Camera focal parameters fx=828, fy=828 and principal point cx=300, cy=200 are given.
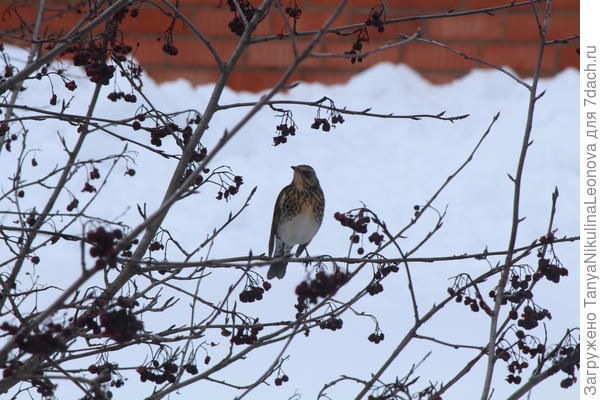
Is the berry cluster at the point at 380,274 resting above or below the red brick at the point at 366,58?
below

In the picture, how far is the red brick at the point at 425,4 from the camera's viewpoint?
530 centimetres

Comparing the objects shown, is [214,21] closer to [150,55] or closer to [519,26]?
[150,55]

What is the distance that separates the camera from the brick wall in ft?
17.2

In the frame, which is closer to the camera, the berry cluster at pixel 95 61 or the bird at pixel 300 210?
the berry cluster at pixel 95 61

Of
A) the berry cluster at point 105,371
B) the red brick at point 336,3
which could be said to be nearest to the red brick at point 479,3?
the red brick at point 336,3

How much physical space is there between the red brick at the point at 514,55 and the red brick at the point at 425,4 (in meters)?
0.37

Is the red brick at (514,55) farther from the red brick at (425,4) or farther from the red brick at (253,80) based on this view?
the red brick at (253,80)

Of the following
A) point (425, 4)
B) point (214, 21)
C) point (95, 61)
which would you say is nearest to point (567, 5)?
point (425, 4)

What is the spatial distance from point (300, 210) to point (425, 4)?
2354 millimetres

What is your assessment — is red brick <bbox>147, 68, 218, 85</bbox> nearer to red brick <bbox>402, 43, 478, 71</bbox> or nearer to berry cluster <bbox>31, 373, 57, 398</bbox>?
red brick <bbox>402, 43, 478, 71</bbox>

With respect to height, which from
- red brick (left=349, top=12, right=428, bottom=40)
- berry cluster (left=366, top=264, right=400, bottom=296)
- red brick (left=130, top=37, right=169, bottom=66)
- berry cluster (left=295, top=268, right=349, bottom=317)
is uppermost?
red brick (left=349, top=12, right=428, bottom=40)

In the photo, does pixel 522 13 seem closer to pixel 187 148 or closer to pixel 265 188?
pixel 265 188

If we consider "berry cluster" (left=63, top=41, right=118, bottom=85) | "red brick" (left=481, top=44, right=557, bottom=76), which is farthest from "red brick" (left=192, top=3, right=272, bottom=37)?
"berry cluster" (left=63, top=41, right=118, bottom=85)

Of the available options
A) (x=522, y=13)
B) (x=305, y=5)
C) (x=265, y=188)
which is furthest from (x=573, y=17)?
(x=265, y=188)
